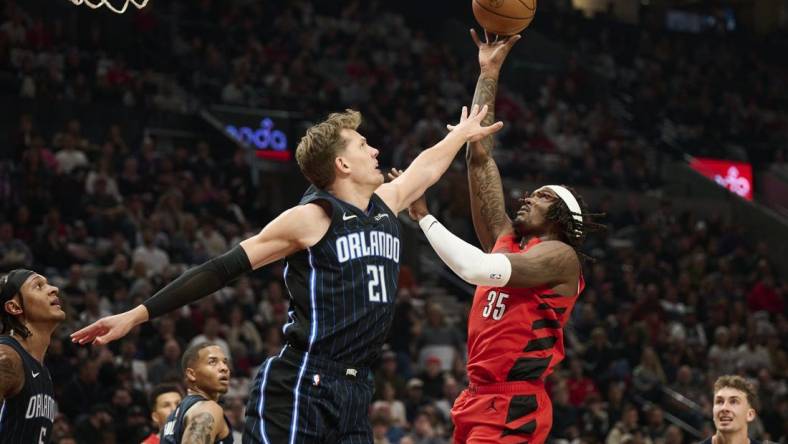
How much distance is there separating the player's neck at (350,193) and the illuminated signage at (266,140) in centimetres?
1323

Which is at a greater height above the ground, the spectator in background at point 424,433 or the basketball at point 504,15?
the basketball at point 504,15

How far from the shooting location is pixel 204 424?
5.53 metres

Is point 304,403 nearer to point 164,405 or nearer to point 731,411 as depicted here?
point 164,405

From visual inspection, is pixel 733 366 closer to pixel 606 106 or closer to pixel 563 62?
pixel 606 106

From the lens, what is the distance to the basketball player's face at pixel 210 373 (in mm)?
6062

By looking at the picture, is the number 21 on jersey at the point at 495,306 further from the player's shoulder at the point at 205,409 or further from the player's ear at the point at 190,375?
the player's ear at the point at 190,375

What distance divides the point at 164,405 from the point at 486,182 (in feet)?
7.53

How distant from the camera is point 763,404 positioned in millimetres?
14852

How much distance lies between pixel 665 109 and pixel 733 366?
30.3 feet

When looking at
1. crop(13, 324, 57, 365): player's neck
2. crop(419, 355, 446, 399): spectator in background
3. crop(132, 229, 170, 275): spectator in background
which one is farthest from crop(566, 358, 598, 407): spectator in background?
crop(13, 324, 57, 365): player's neck

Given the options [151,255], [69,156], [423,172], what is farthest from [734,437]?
[69,156]

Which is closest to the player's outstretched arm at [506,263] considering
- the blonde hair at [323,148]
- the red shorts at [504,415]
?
the red shorts at [504,415]

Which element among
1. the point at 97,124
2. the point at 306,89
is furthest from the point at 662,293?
the point at 97,124

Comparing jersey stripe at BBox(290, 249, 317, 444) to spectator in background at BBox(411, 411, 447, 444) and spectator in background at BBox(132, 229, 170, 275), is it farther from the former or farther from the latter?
spectator in background at BBox(132, 229, 170, 275)
